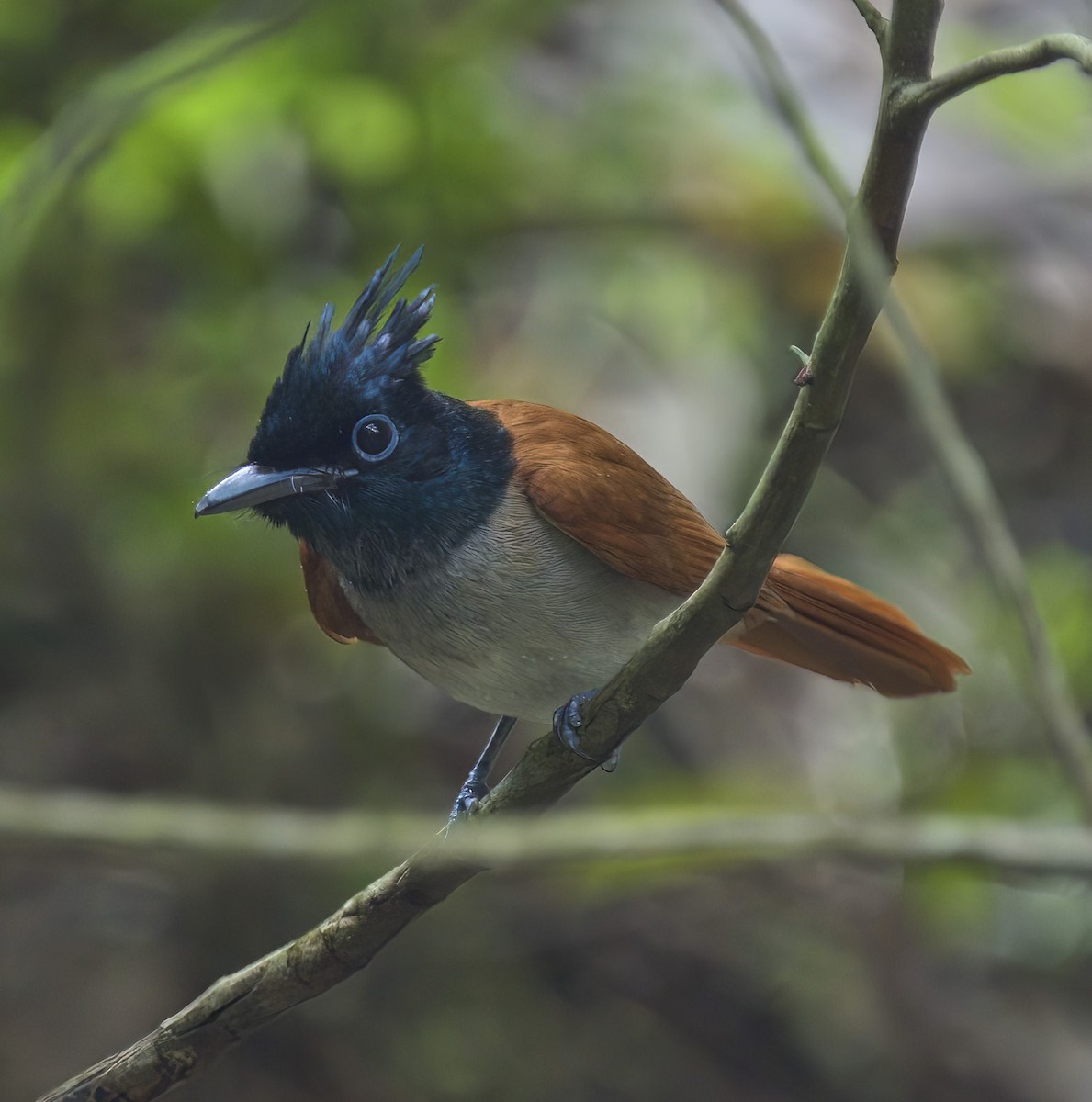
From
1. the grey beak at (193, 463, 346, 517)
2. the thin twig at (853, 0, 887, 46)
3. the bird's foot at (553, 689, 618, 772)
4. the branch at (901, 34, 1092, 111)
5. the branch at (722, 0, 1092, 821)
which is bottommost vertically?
the bird's foot at (553, 689, 618, 772)

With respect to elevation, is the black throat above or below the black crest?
below

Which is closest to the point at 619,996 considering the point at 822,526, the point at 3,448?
the point at 822,526

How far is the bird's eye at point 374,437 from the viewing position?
1.93 meters

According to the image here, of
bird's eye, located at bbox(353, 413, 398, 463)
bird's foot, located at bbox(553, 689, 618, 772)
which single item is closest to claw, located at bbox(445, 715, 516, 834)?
bird's foot, located at bbox(553, 689, 618, 772)

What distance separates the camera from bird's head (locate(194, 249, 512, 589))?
5.94 ft

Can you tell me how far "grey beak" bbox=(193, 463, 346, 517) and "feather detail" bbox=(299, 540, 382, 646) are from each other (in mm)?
280

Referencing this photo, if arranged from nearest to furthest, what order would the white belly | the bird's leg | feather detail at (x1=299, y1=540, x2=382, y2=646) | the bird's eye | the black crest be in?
the black crest
the bird's eye
the white belly
feather detail at (x1=299, y1=540, x2=382, y2=646)
the bird's leg

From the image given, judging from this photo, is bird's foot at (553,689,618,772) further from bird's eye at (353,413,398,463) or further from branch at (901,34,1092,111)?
branch at (901,34,1092,111)

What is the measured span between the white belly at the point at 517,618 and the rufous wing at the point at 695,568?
2.9 inches

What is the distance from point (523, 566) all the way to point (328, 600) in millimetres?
322

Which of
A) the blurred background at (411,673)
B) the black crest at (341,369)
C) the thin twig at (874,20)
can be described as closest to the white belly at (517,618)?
the black crest at (341,369)

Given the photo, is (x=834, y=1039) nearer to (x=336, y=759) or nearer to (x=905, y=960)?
(x=905, y=960)

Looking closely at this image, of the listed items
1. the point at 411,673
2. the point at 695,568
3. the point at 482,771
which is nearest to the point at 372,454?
the point at 695,568

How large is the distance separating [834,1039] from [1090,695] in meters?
1.36
